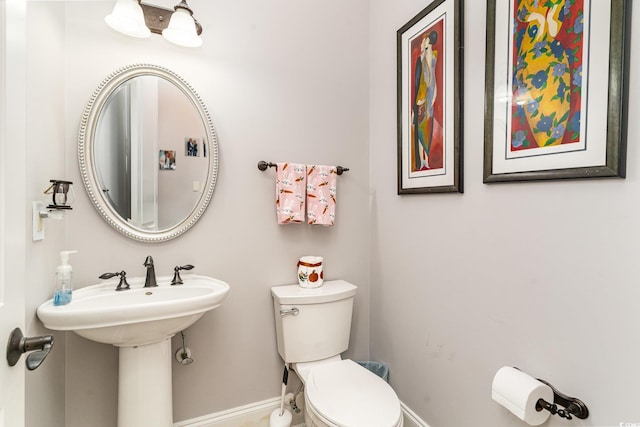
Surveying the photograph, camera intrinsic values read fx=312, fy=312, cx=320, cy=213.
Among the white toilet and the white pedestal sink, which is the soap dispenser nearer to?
the white pedestal sink

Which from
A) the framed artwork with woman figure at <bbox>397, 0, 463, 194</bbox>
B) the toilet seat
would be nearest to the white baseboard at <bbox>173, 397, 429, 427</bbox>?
the toilet seat

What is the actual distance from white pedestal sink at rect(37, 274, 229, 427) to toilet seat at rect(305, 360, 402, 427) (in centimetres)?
58

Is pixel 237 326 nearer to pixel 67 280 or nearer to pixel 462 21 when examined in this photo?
pixel 67 280

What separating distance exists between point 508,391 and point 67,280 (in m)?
1.63

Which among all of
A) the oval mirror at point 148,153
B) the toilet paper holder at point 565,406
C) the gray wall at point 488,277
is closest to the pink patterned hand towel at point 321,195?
the gray wall at point 488,277

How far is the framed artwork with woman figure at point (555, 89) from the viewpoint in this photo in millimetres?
859

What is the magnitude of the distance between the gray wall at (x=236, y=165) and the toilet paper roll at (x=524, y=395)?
100 centimetres

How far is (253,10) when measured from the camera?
65.4 inches

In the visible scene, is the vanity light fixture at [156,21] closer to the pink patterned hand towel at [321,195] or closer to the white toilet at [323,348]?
the pink patterned hand towel at [321,195]

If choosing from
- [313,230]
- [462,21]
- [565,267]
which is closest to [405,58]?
[462,21]

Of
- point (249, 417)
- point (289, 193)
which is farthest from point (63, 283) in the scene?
point (249, 417)

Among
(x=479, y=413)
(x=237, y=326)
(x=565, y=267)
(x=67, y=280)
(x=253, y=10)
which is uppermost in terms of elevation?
(x=253, y=10)

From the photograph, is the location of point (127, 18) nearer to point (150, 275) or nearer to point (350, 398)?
point (150, 275)

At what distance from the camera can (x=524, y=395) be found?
979 mm
